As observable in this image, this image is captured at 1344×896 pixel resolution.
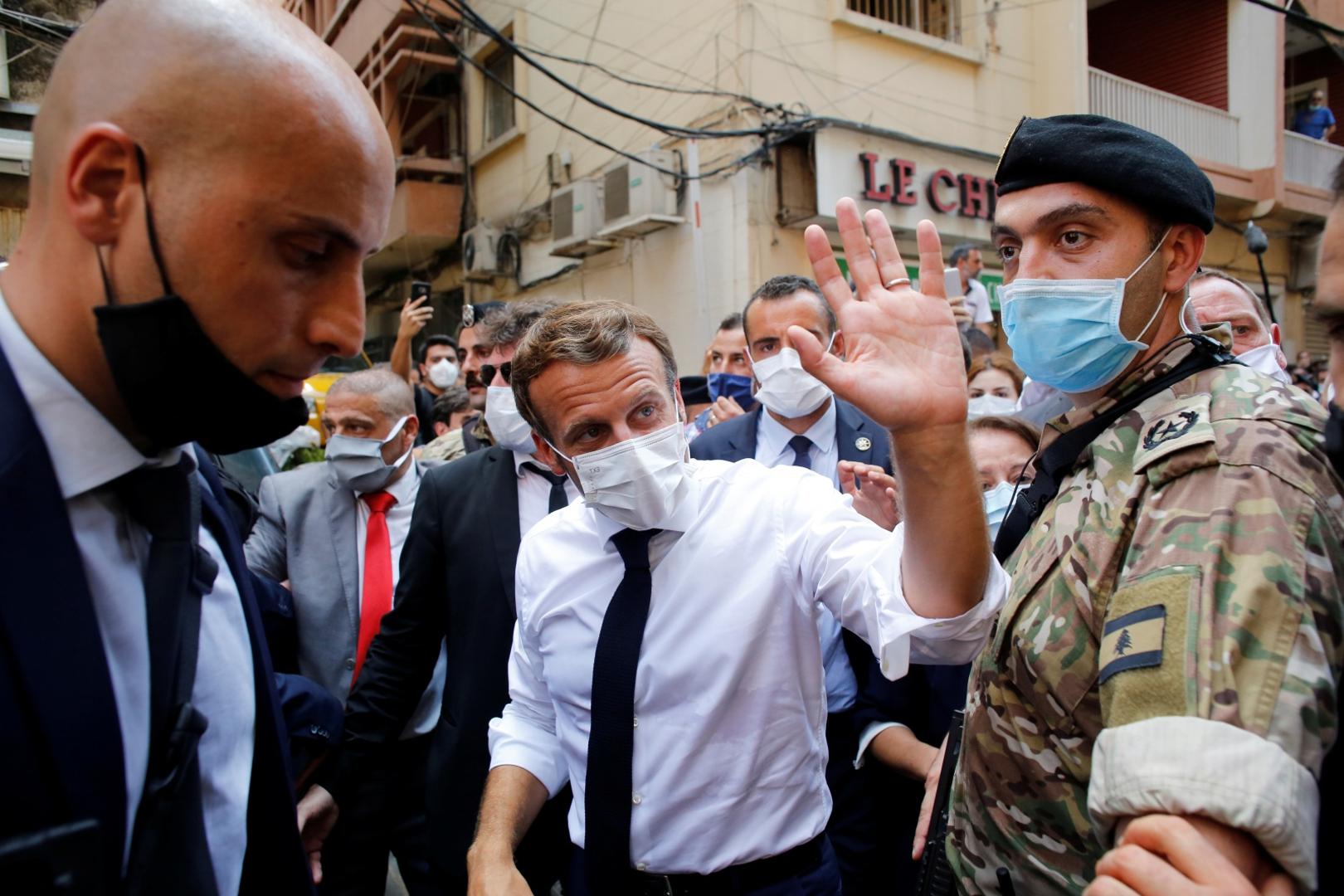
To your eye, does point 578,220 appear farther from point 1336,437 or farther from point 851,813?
point 1336,437

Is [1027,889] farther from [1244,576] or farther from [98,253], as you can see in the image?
[98,253]

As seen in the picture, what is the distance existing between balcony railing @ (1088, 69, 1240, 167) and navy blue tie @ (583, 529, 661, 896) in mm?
11470

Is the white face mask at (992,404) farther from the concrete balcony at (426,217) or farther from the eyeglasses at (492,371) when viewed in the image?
the concrete balcony at (426,217)

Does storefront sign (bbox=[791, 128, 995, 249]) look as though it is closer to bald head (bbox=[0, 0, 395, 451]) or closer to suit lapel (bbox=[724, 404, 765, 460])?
suit lapel (bbox=[724, 404, 765, 460])

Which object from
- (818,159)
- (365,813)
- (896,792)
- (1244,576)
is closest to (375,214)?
(1244,576)

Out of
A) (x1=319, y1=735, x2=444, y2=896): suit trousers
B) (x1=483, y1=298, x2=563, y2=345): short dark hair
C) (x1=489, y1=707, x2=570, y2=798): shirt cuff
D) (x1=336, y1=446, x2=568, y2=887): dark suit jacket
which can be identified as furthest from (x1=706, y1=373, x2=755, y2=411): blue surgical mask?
(x1=489, y1=707, x2=570, y2=798): shirt cuff

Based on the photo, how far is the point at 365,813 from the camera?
2975 millimetres

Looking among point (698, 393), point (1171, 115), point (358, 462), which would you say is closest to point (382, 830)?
point (358, 462)

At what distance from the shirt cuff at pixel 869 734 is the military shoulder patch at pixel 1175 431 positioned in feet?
3.99

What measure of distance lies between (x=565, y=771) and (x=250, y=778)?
87 centimetres

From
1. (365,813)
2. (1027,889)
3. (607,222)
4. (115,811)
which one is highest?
(607,222)

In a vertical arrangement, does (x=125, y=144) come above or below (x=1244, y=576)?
above

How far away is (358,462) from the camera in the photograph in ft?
11.0

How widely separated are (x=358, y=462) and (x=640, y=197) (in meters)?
6.73
